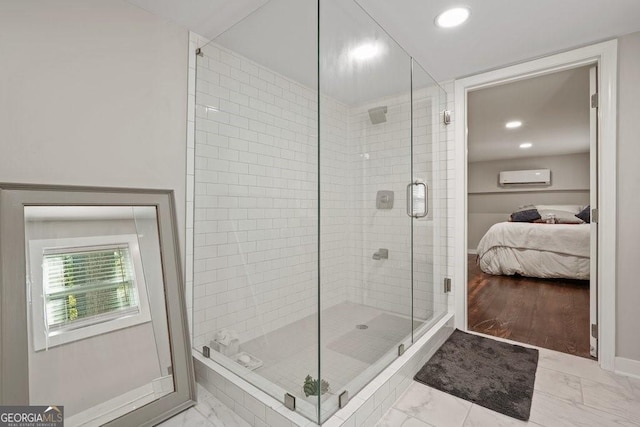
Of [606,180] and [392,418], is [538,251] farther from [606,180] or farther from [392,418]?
[392,418]

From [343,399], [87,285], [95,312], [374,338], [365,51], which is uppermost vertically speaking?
[365,51]

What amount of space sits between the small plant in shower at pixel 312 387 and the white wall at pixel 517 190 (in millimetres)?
5568

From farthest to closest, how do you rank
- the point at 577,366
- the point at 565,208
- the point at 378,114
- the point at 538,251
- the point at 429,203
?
the point at 565,208, the point at 538,251, the point at 429,203, the point at 577,366, the point at 378,114

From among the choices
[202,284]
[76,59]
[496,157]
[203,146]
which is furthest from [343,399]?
[496,157]

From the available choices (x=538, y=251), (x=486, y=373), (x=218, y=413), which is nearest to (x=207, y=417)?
(x=218, y=413)

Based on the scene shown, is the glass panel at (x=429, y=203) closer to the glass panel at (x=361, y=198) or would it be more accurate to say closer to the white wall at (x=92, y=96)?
the glass panel at (x=361, y=198)

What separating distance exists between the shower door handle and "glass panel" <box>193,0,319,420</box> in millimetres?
963

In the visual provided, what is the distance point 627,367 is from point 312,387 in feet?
6.81

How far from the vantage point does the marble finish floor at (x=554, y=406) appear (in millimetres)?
1499

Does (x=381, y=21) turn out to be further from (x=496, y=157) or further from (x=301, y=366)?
(x=496, y=157)

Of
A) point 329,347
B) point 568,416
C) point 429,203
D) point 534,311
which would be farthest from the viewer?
point 534,311

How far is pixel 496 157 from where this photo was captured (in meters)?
7.11

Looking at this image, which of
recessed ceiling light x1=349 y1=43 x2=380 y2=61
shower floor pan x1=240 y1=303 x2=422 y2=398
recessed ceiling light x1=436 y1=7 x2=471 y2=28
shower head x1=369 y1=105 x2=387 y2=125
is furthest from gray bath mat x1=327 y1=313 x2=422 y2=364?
recessed ceiling light x1=436 y1=7 x2=471 y2=28

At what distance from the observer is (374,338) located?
5.63 feet
